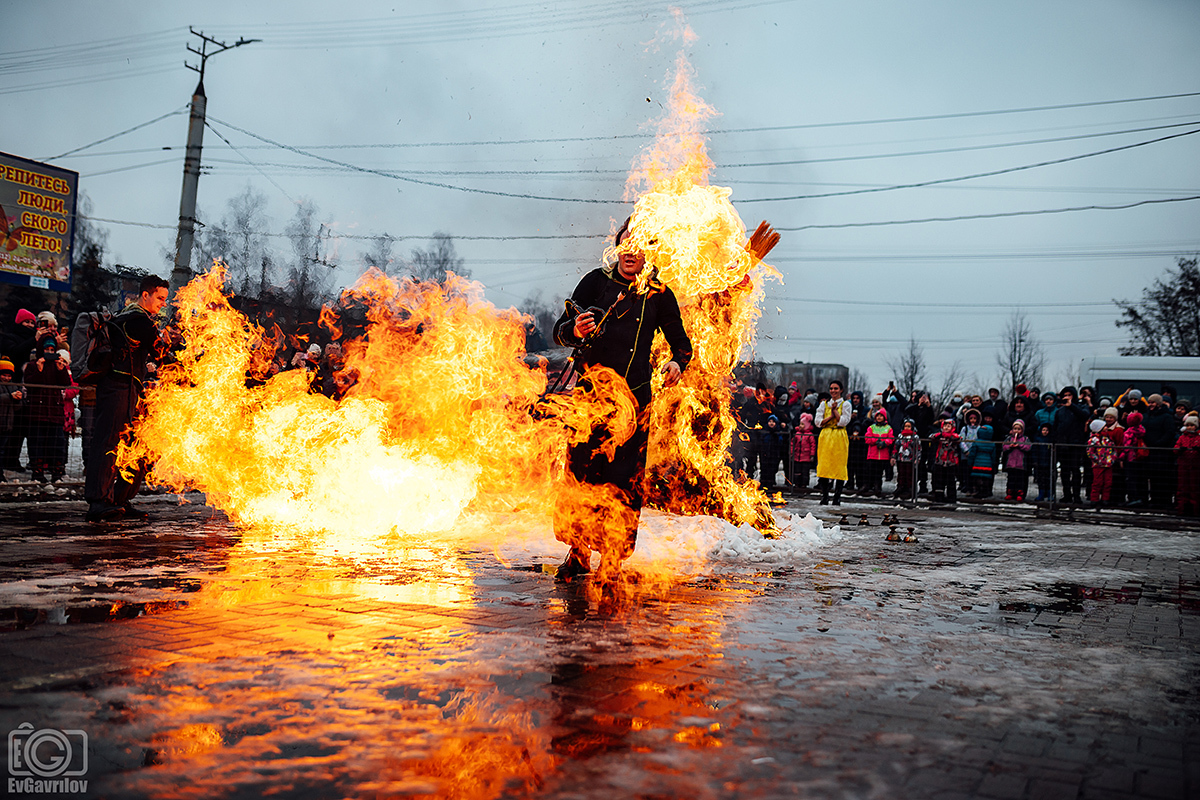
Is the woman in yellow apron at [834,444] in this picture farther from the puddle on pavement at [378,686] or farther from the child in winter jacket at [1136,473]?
the puddle on pavement at [378,686]

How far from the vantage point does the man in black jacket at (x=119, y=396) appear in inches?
359

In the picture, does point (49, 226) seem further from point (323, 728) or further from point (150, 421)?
point (323, 728)

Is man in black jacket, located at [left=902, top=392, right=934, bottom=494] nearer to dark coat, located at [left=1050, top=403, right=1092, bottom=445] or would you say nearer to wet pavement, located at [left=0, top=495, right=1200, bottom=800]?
dark coat, located at [left=1050, top=403, right=1092, bottom=445]

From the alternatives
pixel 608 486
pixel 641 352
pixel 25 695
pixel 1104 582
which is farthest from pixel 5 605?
pixel 1104 582

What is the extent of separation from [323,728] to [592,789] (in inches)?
37.9

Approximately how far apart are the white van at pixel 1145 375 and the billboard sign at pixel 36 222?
25301 millimetres

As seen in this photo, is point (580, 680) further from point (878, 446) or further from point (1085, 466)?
point (1085, 466)

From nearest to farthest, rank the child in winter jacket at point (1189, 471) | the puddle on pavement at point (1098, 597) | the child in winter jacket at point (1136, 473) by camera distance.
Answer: the puddle on pavement at point (1098, 597), the child in winter jacket at point (1189, 471), the child in winter jacket at point (1136, 473)

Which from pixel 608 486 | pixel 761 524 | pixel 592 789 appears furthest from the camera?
pixel 761 524

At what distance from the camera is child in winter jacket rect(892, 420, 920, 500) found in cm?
1742

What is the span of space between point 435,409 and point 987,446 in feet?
40.9

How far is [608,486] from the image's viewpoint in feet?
20.8

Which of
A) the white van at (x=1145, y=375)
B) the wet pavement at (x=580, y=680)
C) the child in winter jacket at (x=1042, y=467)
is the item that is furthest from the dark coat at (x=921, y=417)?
the wet pavement at (x=580, y=680)

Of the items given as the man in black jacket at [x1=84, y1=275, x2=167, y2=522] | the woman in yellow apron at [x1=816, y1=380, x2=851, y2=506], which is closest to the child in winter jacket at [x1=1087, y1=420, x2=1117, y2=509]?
the woman in yellow apron at [x1=816, y1=380, x2=851, y2=506]
